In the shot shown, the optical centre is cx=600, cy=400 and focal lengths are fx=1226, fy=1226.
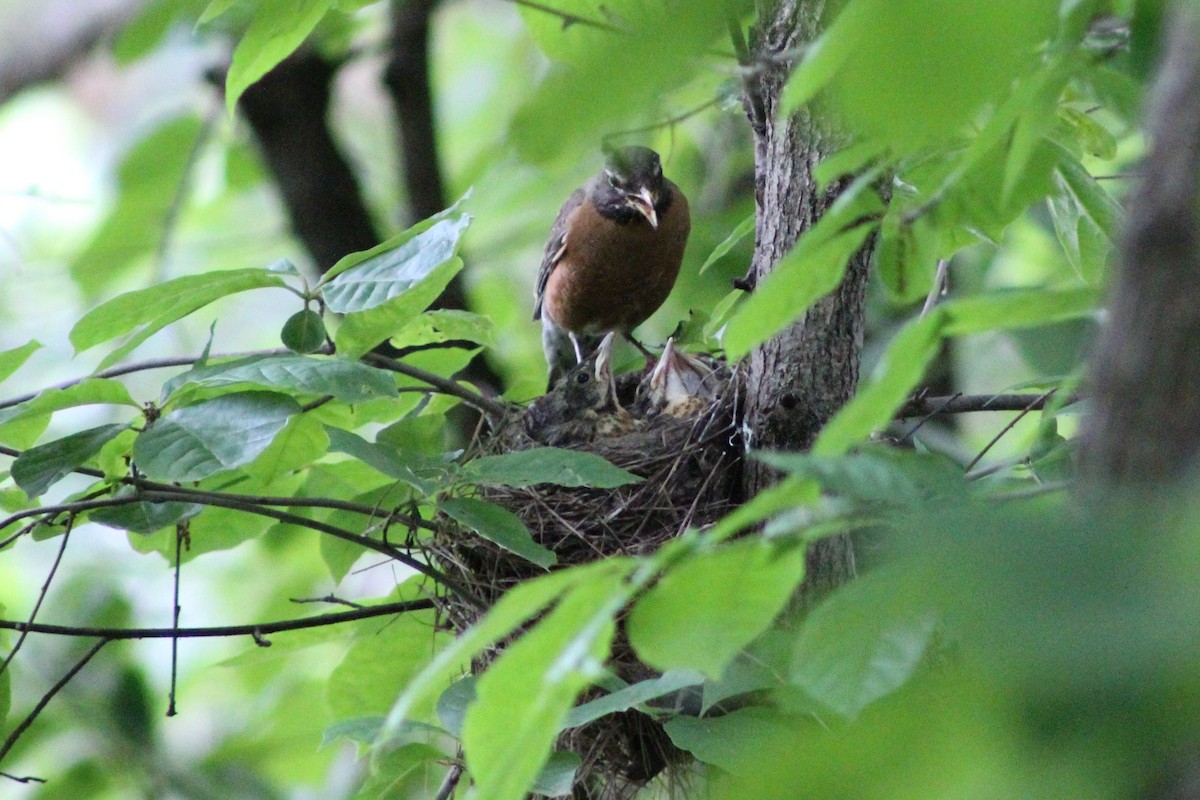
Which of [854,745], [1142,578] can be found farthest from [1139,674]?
[854,745]

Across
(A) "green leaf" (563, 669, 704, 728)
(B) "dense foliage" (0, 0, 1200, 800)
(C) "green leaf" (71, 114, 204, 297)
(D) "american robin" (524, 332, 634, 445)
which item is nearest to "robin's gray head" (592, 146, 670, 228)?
(B) "dense foliage" (0, 0, 1200, 800)

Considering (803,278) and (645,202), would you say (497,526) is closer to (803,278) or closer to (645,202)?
(803,278)

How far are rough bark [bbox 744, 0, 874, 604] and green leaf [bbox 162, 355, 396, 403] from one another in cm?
73

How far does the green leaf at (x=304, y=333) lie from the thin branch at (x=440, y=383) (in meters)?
0.17

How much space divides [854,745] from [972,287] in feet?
14.9

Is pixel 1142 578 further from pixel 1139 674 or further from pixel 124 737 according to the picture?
pixel 124 737

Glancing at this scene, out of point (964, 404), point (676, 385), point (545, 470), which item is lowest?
point (676, 385)

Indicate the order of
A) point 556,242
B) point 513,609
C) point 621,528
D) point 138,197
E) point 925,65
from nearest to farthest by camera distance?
point 925,65
point 513,609
point 621,528
point 138,197
point 556,242

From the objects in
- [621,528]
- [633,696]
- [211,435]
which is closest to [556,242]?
[621,528]

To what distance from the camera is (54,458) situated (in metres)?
2.02

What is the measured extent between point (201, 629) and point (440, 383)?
2.24ft

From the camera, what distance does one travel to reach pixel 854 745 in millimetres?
597

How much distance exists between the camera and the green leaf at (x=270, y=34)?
175cm

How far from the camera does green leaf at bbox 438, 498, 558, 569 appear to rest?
2059mm
